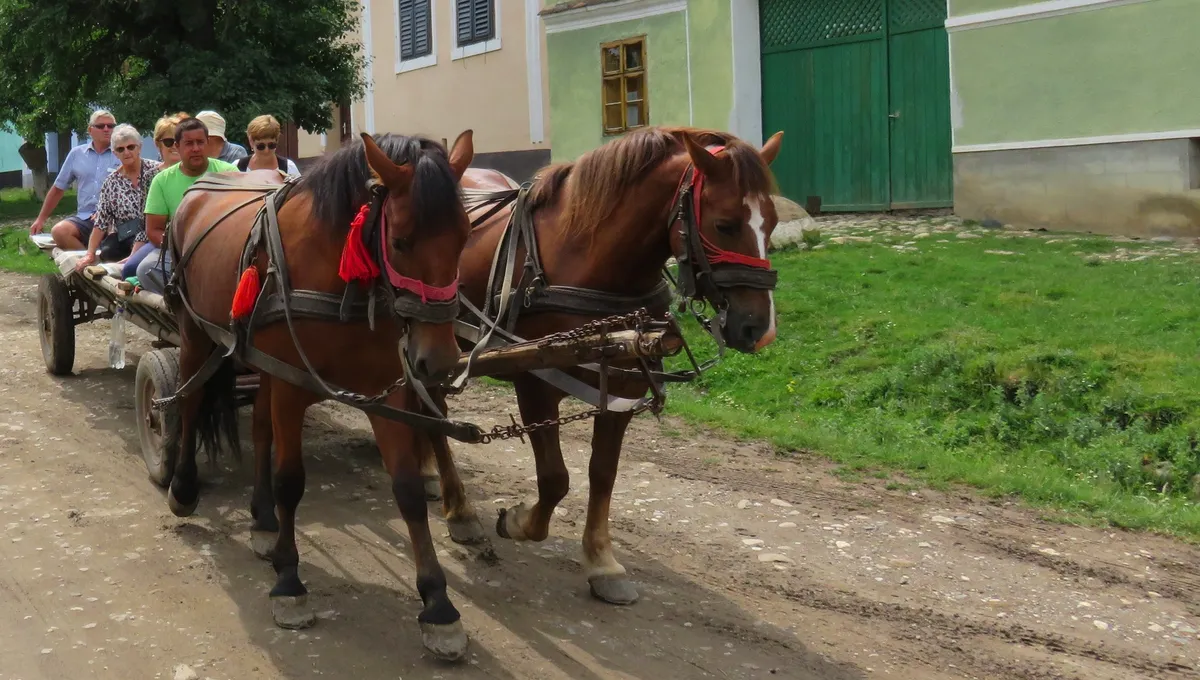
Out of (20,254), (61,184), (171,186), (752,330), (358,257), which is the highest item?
(61,184)

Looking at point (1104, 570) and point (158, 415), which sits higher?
point (158, 415)

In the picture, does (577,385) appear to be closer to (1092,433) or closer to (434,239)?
(434,239)

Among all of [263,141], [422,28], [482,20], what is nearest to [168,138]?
[263,141]

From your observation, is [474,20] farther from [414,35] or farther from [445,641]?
[445,641]

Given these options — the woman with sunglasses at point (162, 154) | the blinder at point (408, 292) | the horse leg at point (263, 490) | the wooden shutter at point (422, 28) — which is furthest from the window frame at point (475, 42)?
the blinder at point (408, 292)

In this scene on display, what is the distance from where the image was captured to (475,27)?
1941cm

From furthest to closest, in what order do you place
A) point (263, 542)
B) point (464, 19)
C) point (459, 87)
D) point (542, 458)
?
point (459, 87), point (464, 19), point (263, 542), point (542, 458)

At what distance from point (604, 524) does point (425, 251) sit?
158cm

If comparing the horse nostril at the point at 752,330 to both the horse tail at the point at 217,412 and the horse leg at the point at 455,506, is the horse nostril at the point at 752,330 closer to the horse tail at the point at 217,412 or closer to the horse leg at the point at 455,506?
the horse leg at the point at 455,506

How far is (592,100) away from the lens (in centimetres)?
1609

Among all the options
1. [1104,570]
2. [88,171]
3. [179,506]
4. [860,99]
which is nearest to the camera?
[1104,570]

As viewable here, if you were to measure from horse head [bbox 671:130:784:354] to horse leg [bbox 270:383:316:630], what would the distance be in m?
1.54

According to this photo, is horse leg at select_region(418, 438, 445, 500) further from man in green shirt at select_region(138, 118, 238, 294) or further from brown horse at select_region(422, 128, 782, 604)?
man in green shirt at select_region(138, 118, 238, 294)

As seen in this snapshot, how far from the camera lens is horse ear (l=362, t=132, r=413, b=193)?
3.64m
